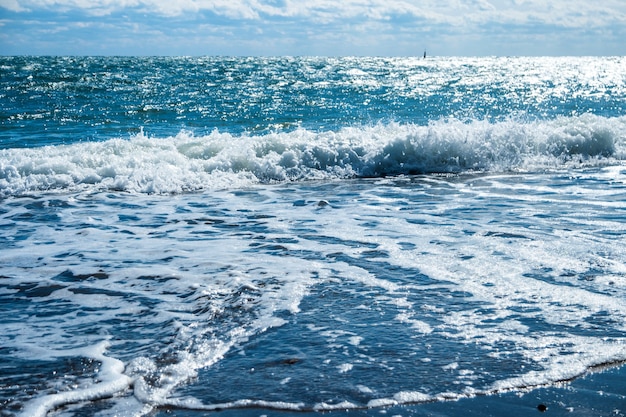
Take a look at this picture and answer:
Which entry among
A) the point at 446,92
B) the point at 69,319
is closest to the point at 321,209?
the point at 69,319

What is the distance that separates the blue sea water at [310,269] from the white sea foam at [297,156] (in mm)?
49

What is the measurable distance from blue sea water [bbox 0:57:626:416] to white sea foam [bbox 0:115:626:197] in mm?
49

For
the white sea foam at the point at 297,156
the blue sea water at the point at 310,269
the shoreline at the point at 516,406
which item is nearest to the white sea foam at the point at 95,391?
the blue sea water at the point at 310,269

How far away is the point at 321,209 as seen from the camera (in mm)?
8961

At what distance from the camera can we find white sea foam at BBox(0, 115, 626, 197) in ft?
35.9

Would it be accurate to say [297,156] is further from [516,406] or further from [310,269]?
[516,406]

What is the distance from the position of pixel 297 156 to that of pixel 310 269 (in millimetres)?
6646

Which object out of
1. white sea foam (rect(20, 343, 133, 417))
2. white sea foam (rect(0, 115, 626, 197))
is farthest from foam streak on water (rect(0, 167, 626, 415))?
white sea foam (rect(0, 115, 626, 197))

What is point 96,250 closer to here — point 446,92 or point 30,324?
point 30,324

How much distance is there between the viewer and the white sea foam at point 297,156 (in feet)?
35.9

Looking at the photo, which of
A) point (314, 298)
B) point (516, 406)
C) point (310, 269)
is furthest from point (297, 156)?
point (516, 406)

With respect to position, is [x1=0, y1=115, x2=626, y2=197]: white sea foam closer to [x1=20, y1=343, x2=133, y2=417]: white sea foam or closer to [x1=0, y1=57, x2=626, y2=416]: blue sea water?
[x1=0, y1=57, x2=626, y2=416]: blue sea water

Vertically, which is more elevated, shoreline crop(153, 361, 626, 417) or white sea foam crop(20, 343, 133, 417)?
shoreline crop(153, 361, 626, 417)

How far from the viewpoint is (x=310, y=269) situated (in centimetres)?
601
